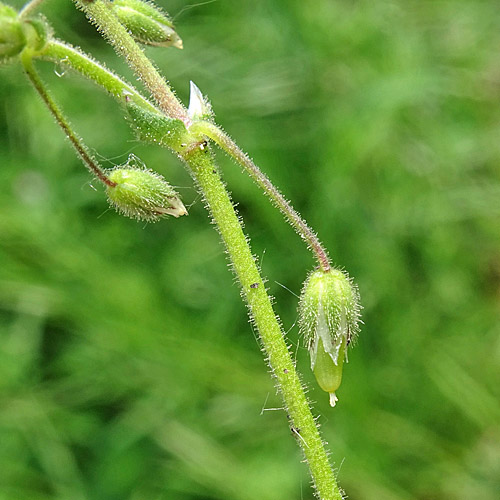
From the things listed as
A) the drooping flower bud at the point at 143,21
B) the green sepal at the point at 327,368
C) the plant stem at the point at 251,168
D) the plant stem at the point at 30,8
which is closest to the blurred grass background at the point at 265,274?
the green sepal at the point at 327,368

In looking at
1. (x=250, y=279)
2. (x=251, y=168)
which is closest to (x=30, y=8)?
(x=251, y=168)

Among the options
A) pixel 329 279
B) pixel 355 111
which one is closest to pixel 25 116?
pixel 355 111

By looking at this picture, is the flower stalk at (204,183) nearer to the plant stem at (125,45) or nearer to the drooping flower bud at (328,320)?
the plant stem at (125,45)

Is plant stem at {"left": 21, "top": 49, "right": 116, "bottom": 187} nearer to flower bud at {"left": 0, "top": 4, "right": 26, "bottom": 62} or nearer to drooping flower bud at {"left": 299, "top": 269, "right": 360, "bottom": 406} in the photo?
flower bud at {"left": 0, "top": 4, "right": 26, "bottom": 62}

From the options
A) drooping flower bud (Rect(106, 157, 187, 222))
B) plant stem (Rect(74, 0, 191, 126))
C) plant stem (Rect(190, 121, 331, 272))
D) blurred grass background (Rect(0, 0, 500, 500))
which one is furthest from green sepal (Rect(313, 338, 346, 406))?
blurred grass background (Rect(0, 0, 500, 500))

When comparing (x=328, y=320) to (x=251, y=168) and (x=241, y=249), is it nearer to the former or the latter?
(x=241, y=249)

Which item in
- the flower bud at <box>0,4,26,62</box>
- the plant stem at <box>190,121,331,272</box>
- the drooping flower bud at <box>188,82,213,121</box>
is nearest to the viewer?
the flower bud at <box>0,4,26,62</box>
